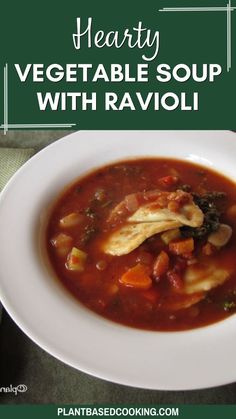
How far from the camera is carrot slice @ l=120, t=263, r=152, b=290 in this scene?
12.7 feet

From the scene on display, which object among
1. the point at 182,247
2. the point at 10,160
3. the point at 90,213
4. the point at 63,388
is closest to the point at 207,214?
the point at 182,247

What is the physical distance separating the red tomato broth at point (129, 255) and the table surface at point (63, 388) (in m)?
0.44

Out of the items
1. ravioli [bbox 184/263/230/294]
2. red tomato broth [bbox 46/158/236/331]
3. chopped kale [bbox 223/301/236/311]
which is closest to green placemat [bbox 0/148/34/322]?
red tomato broth [bbox 46/158/236/331]

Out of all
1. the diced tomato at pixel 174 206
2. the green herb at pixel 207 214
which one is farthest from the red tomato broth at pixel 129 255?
the diced tomato at pixel 174 206

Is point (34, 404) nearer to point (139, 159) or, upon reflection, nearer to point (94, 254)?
point (94, 254)

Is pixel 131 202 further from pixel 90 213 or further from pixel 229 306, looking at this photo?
pixel 229 306

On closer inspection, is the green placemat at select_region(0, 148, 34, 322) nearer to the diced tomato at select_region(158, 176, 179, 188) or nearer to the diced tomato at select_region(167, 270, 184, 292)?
the diced tomato at select_region(158, 176, 179, 188)

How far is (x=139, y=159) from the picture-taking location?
16.7 feet

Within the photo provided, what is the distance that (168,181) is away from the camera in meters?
4.78

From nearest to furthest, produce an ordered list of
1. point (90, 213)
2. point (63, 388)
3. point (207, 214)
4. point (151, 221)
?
point (63, 388), point (151, 221), point (207, 214), point (90, 213)

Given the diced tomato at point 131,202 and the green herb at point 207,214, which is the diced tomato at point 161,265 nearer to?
the green herb at point 207,214

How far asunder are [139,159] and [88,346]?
2224 millimetres

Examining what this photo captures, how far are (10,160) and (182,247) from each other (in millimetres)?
2132

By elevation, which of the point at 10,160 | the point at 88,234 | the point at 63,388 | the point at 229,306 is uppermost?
the point at 10,160
